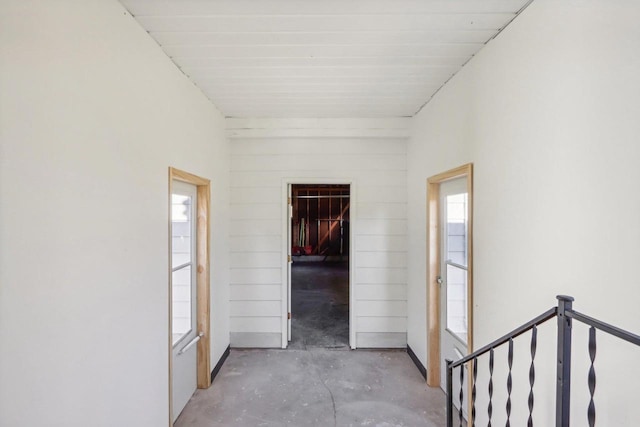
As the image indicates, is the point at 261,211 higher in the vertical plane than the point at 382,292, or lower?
higher

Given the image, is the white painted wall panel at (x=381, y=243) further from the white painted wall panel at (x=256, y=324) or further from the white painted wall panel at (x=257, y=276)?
the white painted wall panel at (x=256, y=324)

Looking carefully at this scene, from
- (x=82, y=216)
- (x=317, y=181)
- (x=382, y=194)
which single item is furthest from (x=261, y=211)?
(x=82, y=216)

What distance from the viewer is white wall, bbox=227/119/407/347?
3.86 meters

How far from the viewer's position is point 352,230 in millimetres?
3865

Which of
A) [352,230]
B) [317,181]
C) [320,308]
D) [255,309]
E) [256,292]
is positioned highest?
[317,181]

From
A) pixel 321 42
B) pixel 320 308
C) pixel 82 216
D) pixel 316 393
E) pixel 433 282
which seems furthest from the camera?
pixel 320 308

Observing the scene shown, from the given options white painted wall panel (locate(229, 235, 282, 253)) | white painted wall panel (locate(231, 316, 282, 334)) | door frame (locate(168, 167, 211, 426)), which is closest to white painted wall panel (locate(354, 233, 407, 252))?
white painted wall panel (locate(229, 235, 282, 253))

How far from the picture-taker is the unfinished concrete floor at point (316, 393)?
8.45 feet

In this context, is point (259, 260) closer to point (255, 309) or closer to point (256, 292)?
point (256, 292)

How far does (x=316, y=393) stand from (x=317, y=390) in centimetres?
5

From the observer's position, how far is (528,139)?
1.64 metres

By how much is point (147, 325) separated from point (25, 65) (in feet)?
4.78

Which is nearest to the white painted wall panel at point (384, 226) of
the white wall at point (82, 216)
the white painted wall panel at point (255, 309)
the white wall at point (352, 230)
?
the white wall at point (352, 230)

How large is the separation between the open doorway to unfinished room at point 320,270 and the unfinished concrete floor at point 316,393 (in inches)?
20.3
